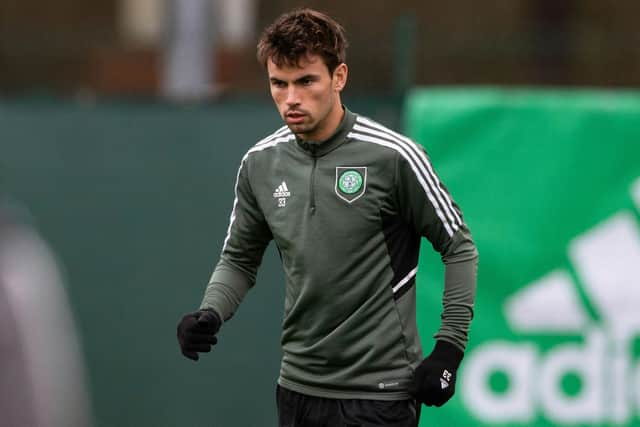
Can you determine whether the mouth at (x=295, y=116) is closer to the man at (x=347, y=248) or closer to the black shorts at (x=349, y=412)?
the man at (x=347, y=248)

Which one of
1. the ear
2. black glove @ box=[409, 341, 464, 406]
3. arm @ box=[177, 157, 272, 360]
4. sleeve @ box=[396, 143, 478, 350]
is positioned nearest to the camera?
black glove @ box=[409, 341, 464, 406]

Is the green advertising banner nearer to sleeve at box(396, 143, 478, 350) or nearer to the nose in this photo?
sleeve at box(396, 143, 478, 350)

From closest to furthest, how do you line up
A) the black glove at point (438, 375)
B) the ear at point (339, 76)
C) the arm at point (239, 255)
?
1. the black glove at point (438, 375)
2. the ear at point (339, 76)
3. the arm at point (239, 255)

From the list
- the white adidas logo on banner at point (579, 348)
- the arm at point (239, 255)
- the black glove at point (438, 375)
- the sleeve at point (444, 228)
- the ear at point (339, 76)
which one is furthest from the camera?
the white adidas logo on banner at point (579, 348)

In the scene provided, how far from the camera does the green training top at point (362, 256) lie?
385 cm

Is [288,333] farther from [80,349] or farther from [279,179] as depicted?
[80,349]

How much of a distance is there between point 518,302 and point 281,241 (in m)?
2.45

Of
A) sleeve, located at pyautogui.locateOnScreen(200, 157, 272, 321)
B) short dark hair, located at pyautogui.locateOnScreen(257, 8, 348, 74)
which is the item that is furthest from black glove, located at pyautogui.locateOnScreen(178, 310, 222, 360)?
short dark hair, located at pyautogui.locateOnScreen(257, 8, 348, 74)

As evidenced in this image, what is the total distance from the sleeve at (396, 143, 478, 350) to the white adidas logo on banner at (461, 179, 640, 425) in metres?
2.24

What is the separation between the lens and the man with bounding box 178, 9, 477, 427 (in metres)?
3.85

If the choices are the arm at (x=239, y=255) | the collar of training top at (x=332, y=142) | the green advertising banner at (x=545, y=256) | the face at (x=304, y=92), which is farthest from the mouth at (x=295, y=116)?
the green advertising banner at (x=545, y=256)

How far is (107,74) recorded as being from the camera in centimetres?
1000

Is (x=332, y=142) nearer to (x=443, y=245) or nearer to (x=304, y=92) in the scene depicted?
(x=304, y=92)

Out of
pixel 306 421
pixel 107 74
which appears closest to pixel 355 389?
pixel 306 421
